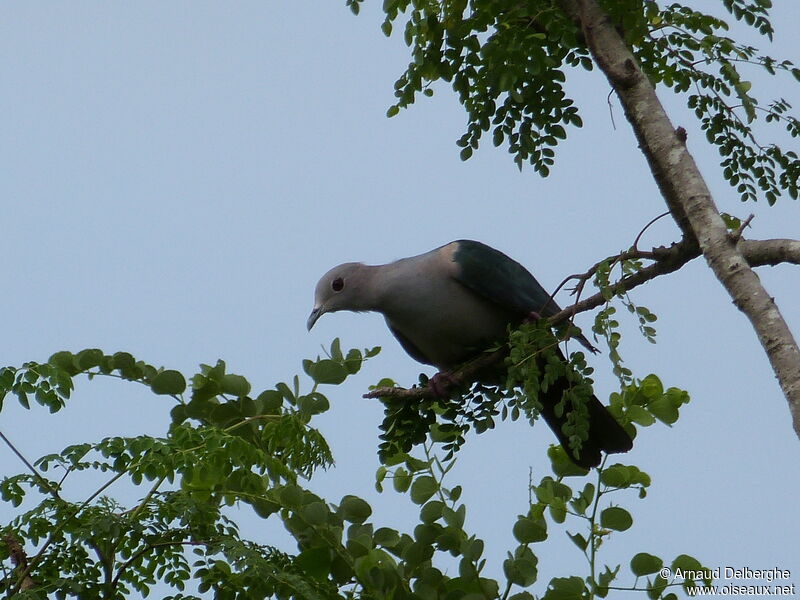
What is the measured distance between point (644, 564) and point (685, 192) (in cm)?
123

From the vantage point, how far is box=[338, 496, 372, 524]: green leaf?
3.48 m

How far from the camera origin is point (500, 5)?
11.5 ft

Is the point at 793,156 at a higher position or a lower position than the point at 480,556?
higher

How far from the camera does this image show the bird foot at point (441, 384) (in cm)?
412

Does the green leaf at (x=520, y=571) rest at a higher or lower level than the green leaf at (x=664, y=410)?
lower

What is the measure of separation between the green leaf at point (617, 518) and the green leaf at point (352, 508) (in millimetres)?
811

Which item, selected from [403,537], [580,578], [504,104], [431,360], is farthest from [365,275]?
[580,578]

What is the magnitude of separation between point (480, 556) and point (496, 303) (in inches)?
68.2

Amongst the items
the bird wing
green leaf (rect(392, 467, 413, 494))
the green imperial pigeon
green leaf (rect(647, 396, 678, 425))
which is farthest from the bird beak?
green leaf (rect(647, 396, 678, 425))

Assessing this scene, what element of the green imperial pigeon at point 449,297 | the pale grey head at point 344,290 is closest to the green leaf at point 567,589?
the green imperial pigeon at point 449,297

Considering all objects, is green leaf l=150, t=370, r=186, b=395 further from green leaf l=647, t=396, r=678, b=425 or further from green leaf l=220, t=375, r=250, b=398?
green leaf l=647, t=396, r=678, b=425

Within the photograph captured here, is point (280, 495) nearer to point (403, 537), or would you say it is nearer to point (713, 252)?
point (403, 537)

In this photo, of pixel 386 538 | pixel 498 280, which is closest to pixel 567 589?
pixel 386 538

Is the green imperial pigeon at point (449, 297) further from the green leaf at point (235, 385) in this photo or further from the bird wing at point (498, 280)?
the green leaf at point (235, 385)
